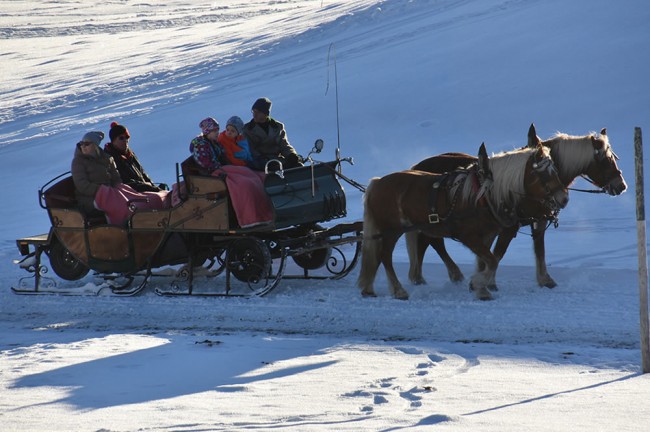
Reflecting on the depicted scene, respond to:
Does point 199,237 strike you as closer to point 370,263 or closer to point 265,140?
point 265,140

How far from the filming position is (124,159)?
1018 centimetres

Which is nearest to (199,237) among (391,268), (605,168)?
(391,268)

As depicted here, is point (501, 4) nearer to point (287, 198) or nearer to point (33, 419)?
point (287, 198)

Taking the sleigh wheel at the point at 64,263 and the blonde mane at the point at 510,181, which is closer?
the blonde mane at the point at 510,181

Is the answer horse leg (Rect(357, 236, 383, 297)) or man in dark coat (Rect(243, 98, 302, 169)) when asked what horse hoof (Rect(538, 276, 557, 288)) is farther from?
man in dark coat (Rect(243, 98, 302, 169))

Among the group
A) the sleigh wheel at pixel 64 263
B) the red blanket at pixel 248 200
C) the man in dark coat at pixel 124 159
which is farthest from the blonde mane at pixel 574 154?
the sleigh wheel at pixel 64 263

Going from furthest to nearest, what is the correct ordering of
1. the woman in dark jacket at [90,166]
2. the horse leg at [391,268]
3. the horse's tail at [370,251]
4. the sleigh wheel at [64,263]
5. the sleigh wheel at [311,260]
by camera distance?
the sleigh wheel at [311,260] < the sleigh wheel at [64,263] < the woman in dark jacket at [90,166] < the horse's tail at [370,251] < the horse leg at [391,268]

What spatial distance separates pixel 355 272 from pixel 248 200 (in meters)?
1.82

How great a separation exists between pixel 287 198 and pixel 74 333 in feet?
7.25

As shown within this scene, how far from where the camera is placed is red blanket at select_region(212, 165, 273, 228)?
30.3 ft

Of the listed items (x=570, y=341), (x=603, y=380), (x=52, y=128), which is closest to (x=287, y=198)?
(x=570, y=341)

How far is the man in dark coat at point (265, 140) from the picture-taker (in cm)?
972

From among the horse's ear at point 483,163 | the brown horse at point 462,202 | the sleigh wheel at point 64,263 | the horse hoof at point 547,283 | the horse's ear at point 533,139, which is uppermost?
the horse's ear at point 533,139

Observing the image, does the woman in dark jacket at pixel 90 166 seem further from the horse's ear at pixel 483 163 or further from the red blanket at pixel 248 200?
the horse's ear at pixel 483 163
